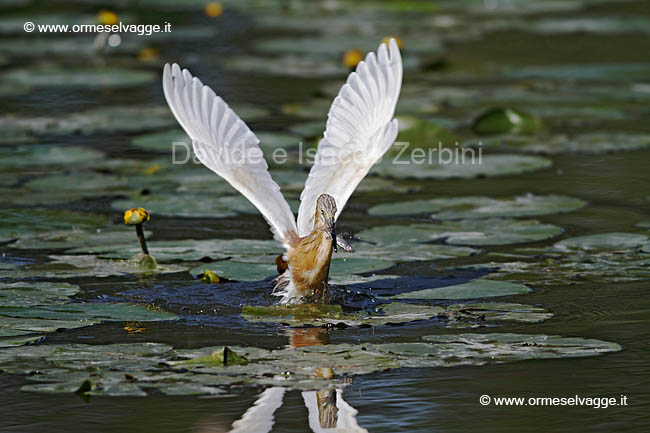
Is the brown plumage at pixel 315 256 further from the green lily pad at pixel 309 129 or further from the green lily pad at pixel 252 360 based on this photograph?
the green lily pad at pixel 309 129

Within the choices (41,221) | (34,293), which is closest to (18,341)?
(34,293)

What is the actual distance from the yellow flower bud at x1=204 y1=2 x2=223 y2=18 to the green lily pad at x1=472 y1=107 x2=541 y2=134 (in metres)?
7.94

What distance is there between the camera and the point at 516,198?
26.3 ft

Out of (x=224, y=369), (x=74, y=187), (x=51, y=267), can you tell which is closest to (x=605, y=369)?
(x=224, y=369)

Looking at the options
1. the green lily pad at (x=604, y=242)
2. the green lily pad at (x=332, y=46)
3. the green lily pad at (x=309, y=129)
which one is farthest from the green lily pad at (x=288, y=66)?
the green lily pad at (x=604, y=242)

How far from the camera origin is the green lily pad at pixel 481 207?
759cm

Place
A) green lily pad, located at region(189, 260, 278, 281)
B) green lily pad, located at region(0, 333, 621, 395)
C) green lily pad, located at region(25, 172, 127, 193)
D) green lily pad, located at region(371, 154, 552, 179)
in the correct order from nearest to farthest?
green lily pad, located at region(0, 333, 621, 395)
green lily pad, located at region(189, 260, 278, 281)
green lily pad, located at region(25, 172, 127, 193)
green lily pad, located at region(371, 154, 552, 179)

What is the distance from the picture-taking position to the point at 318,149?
6.09 meters

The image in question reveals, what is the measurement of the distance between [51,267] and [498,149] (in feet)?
15.8

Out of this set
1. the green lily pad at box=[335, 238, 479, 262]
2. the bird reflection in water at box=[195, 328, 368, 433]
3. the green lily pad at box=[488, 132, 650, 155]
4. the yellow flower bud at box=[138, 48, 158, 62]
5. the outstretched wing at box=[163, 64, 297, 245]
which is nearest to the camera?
the bird reflection in water at box=[195, 328, 368, 433]

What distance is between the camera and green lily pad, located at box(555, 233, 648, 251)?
667 cm

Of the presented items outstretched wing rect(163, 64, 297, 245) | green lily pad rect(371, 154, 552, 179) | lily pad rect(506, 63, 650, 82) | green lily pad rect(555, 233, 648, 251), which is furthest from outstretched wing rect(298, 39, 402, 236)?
lily pad rect(506, 63, 650, 82)

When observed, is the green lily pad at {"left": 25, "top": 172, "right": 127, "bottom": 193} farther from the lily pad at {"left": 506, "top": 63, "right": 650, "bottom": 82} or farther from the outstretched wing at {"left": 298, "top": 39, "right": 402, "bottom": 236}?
the lily pad at {"left": 506, "top": 63, "right": 650, "bottom": 82}

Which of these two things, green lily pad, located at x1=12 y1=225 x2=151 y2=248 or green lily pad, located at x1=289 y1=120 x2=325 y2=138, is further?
green lily pad, located at x1=289 y1=120 x2=325 y2=138
